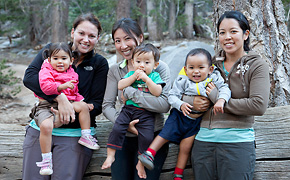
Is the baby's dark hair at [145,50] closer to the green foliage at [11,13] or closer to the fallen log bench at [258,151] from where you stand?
the fallen log bench at [258,151]

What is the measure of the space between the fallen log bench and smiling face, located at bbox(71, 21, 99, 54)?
0.90 meters

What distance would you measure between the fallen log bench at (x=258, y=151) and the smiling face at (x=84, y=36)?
0.90 metres

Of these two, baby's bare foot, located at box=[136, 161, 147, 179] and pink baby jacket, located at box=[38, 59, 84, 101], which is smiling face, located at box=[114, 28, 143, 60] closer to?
pink baby jacket, located at box=[38, 59, 84, 101]

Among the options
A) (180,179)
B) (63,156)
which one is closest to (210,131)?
(180,179)

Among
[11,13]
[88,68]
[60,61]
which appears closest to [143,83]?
[88,68]

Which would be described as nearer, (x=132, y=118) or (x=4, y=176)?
(x=132, y=118)

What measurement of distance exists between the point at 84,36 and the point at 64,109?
818mm

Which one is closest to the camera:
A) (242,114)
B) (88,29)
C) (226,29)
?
(242,114)

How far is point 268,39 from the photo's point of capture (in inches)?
143

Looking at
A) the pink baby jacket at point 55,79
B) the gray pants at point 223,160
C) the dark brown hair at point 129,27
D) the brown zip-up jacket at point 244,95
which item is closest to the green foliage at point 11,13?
the pink baby jacket at point 55,79

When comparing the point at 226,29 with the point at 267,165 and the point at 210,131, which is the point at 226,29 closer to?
the point at 210,131

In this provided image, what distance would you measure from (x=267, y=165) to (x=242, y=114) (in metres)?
0.65

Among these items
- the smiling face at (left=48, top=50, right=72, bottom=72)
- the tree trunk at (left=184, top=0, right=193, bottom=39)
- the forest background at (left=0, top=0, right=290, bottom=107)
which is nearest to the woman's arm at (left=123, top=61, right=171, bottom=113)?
the smiling face at (left=48, top=50, right=72, bottom=72)

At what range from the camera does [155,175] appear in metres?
2.59
